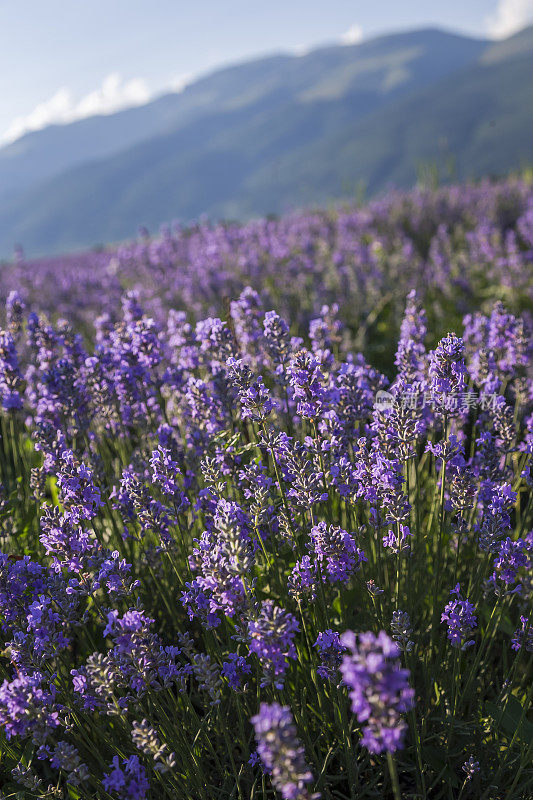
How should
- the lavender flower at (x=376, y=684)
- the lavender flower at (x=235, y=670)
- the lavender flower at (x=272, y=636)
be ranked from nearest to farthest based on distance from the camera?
the lavender flower at (x=376, y=684) < the lavender flower at (x=272, y=636) < the lavender flower at (x=235, y=670)

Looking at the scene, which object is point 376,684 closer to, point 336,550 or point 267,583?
point 336,550

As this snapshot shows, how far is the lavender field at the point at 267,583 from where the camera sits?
1584mm

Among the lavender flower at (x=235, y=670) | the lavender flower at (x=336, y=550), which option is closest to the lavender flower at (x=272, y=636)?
the lavender flower at (x=336, y=550)

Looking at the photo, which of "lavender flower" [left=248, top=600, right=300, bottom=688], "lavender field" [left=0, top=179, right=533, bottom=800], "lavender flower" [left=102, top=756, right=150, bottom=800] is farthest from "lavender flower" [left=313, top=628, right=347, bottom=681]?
"lavender flower" [left=102, top=756, right=150, bottom=800]

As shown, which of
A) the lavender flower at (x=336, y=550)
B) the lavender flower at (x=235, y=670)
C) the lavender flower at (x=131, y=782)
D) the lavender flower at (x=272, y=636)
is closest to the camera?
the lavender flower at (x=272, y=636)

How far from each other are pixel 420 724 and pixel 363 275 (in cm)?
588

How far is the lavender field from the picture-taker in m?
1.58

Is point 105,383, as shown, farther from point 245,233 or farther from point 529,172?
point 529,172

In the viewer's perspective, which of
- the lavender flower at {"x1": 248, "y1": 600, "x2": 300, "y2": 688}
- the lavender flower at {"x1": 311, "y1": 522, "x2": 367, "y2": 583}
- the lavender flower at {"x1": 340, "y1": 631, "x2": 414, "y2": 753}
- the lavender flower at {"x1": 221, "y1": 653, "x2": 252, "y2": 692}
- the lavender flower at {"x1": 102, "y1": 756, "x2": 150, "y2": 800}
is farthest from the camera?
the lavender flower at {"x1": 221, "y1": 653, "x2": 252, "y2": 692}

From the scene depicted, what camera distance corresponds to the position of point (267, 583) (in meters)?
2.28

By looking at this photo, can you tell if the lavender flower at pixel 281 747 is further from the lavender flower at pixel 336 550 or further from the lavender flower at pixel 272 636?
the lavender flower at pixel 336 550

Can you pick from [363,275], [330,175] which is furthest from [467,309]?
[330,175]

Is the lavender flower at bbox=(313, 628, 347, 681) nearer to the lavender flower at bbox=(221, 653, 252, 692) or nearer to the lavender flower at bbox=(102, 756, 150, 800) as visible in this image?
Answer: the lavender flower at bbox=(221, 653, 252, 692)

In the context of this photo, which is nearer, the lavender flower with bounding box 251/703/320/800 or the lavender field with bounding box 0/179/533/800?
the lavender flower with bounding box 251/703/320/800
